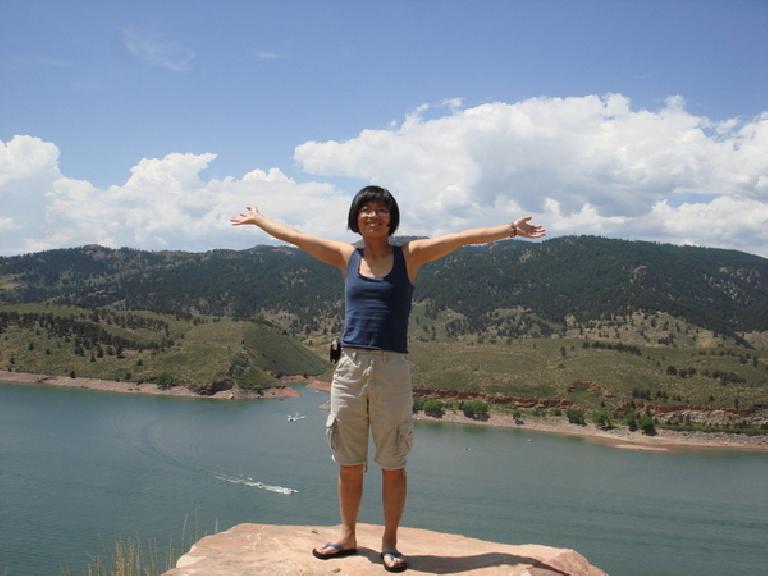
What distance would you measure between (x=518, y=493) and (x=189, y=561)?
33238mm

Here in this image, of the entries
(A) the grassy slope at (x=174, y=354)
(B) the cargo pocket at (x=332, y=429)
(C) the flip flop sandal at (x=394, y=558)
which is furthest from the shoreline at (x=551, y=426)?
(B) the cargo pocket at (x=332, y=429)

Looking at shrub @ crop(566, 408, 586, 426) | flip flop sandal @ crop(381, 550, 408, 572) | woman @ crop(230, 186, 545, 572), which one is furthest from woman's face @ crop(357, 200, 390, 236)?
shrub @ crop(566, 408, 586, 426)

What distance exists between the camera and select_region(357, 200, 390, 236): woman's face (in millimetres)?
4848

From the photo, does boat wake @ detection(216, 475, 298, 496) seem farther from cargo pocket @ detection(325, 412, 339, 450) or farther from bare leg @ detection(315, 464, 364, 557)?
cargo pocket @ detection(325, 412, 339, 450)

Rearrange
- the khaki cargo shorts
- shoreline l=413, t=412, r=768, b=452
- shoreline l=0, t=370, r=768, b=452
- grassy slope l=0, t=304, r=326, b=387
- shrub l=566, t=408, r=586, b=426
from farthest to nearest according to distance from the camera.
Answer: grassy slope l=0, t=304, r=326, b=387 → shrub l=566, t=408, r=586, b=426 → shoreline l=0, t=370, r=768, b=452 → shoreline l=413, t=412, r=768, b=452 → the khaki cargo shorts

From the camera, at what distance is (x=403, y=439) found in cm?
468

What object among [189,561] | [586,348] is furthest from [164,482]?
[586,348]

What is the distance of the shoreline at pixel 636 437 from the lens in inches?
2211

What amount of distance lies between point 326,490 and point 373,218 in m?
29.9

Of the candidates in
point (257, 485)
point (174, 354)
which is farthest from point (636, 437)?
point (174, 354)

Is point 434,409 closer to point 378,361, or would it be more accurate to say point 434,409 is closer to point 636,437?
point 636,437

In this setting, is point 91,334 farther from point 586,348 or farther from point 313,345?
point 586,348

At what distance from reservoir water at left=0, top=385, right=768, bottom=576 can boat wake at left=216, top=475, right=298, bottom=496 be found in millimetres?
117

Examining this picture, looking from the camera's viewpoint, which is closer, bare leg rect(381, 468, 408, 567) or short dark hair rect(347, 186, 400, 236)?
bare leg rect(381, 468, 408, 567)
